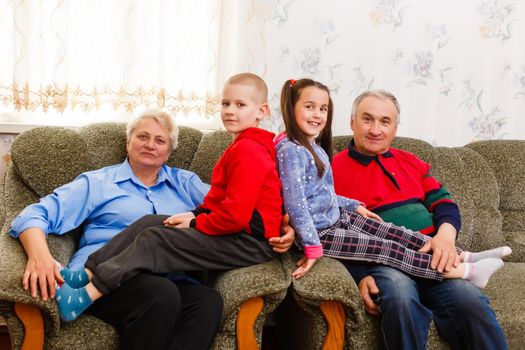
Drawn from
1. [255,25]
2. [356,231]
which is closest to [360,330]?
[356,231]

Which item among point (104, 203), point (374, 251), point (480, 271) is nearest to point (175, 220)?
point (104, 203)

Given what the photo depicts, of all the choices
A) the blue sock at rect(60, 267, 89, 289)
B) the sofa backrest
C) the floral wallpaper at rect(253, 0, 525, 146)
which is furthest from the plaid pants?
the floral wallpaper at rect(253, 0, 525, 146)

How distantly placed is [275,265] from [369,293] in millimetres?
310

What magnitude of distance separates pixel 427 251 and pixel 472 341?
1.14 feet

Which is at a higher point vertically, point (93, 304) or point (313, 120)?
point (313, 120)

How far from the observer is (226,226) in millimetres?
1706

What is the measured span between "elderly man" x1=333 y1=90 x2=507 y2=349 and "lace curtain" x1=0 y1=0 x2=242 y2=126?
2.54 feet

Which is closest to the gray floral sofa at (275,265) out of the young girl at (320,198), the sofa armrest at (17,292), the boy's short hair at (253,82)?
the sofa armrest at (17,292)

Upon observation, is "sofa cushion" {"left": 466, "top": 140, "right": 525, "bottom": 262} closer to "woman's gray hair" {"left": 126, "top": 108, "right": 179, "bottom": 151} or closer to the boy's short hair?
the boy's short hair

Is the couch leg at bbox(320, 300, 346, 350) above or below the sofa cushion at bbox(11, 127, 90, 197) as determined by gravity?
below

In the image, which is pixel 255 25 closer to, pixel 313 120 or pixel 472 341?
pixel 313 120

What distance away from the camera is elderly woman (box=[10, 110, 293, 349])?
1576mm

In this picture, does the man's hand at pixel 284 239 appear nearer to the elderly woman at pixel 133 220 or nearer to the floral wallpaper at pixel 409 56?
the elderly woman at pixel 133 220

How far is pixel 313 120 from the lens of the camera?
6.10 feet
